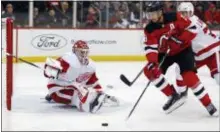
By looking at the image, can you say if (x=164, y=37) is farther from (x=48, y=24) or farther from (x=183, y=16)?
(x=48, y=24)

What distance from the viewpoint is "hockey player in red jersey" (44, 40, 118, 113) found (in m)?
3.74

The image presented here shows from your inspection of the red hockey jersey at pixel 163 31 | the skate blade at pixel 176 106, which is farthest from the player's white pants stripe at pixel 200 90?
the red hockey jersey at pixel 163 31

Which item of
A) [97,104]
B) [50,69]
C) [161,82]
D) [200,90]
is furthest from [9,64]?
[200,90]

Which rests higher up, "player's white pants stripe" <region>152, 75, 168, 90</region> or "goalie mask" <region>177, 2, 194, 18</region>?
"goalie mask" <region>177, 2, 194, 18</region>

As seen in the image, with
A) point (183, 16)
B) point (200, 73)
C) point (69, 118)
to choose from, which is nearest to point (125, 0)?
point (200, 73)

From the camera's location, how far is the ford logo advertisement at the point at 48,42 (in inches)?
281

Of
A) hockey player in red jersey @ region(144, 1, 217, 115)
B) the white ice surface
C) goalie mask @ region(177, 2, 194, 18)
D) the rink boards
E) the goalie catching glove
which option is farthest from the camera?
the rink boards

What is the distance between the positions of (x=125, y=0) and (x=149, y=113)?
465 centimetres

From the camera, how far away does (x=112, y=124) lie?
3.40 m

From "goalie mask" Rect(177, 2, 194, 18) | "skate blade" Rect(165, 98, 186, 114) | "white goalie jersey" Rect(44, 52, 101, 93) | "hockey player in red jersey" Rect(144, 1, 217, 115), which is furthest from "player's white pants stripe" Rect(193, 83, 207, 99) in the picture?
"white goalie jersey" Rect(44, 52, 101, 93)

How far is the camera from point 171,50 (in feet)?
12.8

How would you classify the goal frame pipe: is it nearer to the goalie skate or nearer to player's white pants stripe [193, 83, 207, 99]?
the goalie skate

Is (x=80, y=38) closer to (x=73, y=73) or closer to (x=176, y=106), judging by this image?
(x=73, y=73)

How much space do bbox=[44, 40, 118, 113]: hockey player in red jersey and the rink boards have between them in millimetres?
3221
